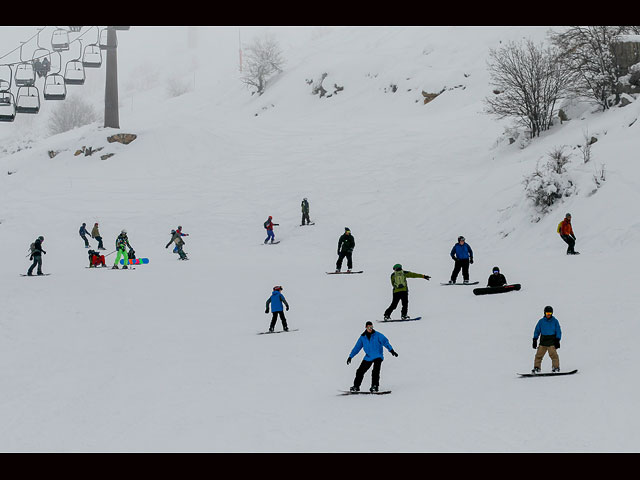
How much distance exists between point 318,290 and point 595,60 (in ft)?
70.1

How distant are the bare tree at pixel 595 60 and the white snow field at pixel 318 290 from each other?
4.25 feet

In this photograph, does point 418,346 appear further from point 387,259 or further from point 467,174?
point 467,174

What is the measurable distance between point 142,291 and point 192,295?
189 cm

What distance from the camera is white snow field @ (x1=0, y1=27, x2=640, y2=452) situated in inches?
414

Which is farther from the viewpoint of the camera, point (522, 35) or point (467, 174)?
point (522, 35)

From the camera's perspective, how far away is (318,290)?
21.4m

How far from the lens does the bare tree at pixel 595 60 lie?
34.1 m

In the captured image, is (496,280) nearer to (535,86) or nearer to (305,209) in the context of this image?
(305,209)

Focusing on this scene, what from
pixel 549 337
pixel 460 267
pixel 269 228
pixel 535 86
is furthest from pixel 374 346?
pixel 535 86

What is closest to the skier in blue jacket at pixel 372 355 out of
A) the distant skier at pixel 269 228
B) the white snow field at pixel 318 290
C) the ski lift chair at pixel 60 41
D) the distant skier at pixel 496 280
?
the white snow field at pixel 318 290

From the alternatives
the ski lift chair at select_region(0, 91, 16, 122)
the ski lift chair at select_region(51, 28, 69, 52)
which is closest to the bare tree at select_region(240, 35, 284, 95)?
the ski lift chair at select_region(51, 28, 69, 52)

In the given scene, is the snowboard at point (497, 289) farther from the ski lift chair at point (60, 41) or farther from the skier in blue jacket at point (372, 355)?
the ski lift chair at point (60, 41)
